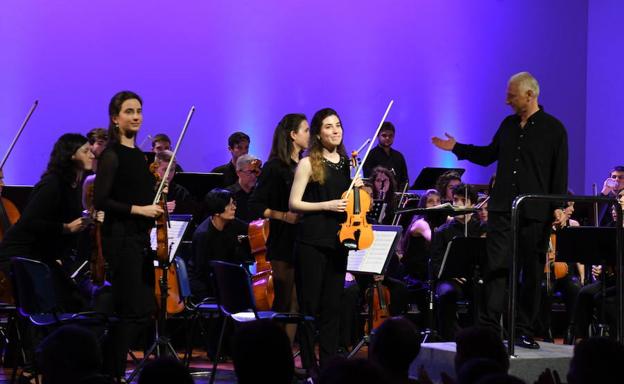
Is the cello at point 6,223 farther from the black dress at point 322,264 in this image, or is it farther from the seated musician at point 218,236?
the black dress at point 322,264

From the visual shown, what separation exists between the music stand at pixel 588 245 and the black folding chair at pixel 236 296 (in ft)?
6.67

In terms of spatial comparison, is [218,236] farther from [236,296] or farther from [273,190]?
[236,296]

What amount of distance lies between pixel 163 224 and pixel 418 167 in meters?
6.98

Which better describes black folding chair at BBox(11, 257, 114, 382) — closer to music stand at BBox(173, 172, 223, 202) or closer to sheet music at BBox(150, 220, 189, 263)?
sheet music at BBox(150, 220, 189, 263)

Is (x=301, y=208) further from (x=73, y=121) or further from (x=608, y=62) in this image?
(x=608, y=62)

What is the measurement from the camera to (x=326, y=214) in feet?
18.0

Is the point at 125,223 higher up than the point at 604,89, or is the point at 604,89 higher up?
the point at 604,89

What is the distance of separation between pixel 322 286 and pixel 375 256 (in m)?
1.16

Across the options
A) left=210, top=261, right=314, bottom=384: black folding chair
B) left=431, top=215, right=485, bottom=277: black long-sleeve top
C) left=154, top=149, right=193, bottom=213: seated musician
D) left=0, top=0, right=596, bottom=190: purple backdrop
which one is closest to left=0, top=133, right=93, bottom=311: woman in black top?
left=210, top=261, right=314, bottom=384: black folding chair

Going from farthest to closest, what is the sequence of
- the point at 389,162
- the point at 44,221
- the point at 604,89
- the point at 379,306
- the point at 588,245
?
the point at 604,89, the point at 389,162, the point at 379,306, the point at 588,245, the point at 44,221

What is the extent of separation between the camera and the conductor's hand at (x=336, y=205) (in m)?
5.34

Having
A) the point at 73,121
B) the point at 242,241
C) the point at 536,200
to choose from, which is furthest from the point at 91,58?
the point at 536,200

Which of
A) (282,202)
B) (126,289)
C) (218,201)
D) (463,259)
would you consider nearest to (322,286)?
(282,202)

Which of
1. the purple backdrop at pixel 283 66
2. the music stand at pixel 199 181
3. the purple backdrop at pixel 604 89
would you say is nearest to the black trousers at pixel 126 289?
the music stand at pixel 199 181
